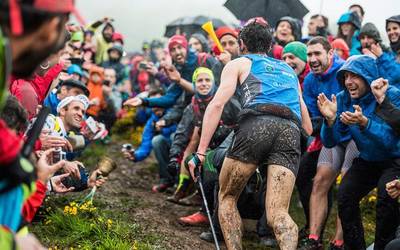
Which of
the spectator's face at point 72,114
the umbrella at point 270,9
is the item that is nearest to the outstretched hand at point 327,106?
the spectator's face at point 72,114

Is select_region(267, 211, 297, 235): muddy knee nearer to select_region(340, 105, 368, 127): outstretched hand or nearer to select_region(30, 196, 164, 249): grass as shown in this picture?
select_region(340, 105, 368, 127): outstretched hand

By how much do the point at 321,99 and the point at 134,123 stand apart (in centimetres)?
849

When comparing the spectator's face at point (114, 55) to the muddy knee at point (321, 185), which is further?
the spectator's face at point (114, 55)

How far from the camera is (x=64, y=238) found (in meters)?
6.00

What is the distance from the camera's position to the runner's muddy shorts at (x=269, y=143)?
5.29m

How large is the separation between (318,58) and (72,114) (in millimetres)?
2951

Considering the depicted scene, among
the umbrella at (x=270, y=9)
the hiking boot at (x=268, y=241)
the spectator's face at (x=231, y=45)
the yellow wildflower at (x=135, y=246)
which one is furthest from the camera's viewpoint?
the umbrella at (x=270, y=9)

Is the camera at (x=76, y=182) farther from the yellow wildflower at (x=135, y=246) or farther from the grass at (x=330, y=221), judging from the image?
the grass at (x=330, y=221)

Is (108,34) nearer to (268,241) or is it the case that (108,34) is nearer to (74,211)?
(74,211)

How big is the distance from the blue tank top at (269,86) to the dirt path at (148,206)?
6.24 feet

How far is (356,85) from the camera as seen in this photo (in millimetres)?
5941

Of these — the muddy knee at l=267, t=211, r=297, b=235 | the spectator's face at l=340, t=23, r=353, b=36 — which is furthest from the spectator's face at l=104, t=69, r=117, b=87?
the muddy knee at l=267, t=211, r=297, b=235

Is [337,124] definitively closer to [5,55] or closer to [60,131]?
[60,131]

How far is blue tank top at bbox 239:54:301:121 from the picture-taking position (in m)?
5.43
